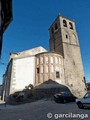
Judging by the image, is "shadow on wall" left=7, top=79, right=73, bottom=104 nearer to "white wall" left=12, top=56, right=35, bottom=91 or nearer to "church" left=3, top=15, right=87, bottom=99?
"church" left=3, top=15, right=87, bottom=99

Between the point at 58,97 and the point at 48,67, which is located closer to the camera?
the point at 58,97

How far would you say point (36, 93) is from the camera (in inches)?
893

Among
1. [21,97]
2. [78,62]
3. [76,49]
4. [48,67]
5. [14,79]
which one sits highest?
[76,49]

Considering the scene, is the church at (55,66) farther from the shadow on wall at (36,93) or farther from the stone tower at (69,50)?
the shadow on wall at (36,93)

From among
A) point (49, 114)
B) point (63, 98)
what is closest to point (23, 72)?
point (63, 98)

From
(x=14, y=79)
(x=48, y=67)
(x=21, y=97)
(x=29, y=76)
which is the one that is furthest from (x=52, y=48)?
(x=21, y=97)

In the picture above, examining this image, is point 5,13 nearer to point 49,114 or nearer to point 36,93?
point 49,114

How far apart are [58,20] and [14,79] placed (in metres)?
20.2

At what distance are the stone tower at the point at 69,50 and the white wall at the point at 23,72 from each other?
7.26 metres

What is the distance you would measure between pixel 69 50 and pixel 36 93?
559 inches

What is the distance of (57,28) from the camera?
3547 cm

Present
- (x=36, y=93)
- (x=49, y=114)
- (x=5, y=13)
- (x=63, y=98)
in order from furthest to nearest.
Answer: (x=36, y=93), (x=63, y=98), (x=5, y=13), (x=49, y=114)

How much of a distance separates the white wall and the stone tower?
7.26 meters

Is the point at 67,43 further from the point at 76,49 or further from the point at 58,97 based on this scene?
the point at 58,97
